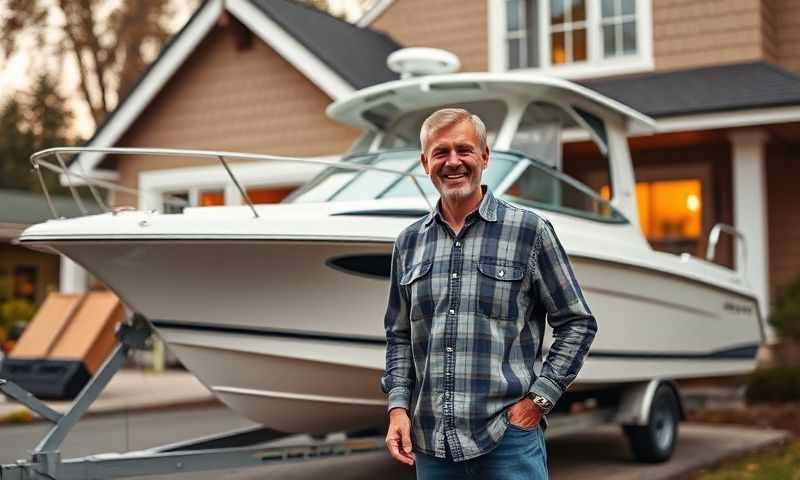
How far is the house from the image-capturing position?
11.5 meters

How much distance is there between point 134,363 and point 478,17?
7.44 m

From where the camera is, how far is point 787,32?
1275cm

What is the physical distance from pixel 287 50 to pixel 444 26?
2792mm

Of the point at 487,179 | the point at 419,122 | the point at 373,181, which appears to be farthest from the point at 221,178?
the point at 487,179

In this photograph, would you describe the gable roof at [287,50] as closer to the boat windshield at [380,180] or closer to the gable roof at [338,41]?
the gable roof at [338,41]

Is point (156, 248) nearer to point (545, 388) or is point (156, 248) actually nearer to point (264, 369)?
point (264, 369)

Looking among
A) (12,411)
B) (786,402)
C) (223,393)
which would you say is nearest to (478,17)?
(786,402)

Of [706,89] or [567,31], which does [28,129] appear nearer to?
[567,31]

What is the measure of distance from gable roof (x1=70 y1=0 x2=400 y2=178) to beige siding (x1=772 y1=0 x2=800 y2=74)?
489 cm

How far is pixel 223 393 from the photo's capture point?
5.50 metres

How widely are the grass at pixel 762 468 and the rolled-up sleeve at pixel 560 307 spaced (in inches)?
169

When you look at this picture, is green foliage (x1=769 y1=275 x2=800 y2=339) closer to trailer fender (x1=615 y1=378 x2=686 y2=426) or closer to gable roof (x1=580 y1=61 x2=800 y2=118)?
gable roof (x1=580 y1=61 x2=800 y2=118)

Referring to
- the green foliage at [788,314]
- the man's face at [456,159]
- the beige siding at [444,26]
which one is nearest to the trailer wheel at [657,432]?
the green foliage at [788,314]

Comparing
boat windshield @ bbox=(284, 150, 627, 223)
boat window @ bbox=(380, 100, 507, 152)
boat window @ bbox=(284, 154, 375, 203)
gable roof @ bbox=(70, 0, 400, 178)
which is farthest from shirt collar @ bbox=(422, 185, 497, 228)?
gable roof @ bbox=(70, 0, 400, 178)
